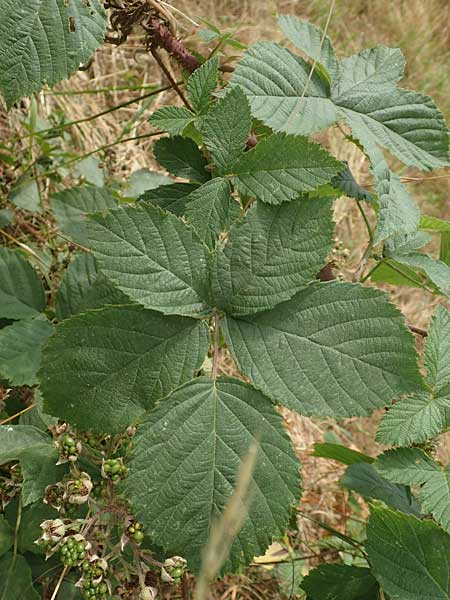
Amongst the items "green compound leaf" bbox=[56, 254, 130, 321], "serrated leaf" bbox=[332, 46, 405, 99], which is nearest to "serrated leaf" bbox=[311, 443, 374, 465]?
"green compound leaf" bbox=[56, 254, 130, 321]

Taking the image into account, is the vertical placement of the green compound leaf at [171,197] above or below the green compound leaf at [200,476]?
above

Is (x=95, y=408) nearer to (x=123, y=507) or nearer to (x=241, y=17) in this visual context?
(x=123, y=507)

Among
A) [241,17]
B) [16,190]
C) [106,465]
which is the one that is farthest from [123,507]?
[241,17]

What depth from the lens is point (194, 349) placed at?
0.84m

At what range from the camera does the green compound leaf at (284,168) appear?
885mm

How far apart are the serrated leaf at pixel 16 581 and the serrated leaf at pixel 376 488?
0.57 meters

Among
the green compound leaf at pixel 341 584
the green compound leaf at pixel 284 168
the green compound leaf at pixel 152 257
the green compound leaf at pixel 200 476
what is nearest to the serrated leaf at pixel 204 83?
the green compound leaf at pixel 284 168

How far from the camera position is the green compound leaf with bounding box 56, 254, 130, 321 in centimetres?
109

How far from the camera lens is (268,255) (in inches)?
33.9

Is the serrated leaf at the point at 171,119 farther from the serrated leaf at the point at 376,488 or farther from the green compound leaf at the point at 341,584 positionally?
the green compound leaf at the point at 341,584

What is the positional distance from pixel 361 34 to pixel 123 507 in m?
3.33

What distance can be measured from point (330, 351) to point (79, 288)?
0.49 m

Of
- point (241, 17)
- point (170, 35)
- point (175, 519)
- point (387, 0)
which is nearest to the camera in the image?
point (175, 519)

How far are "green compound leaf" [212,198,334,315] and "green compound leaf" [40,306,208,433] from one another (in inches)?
4.3
